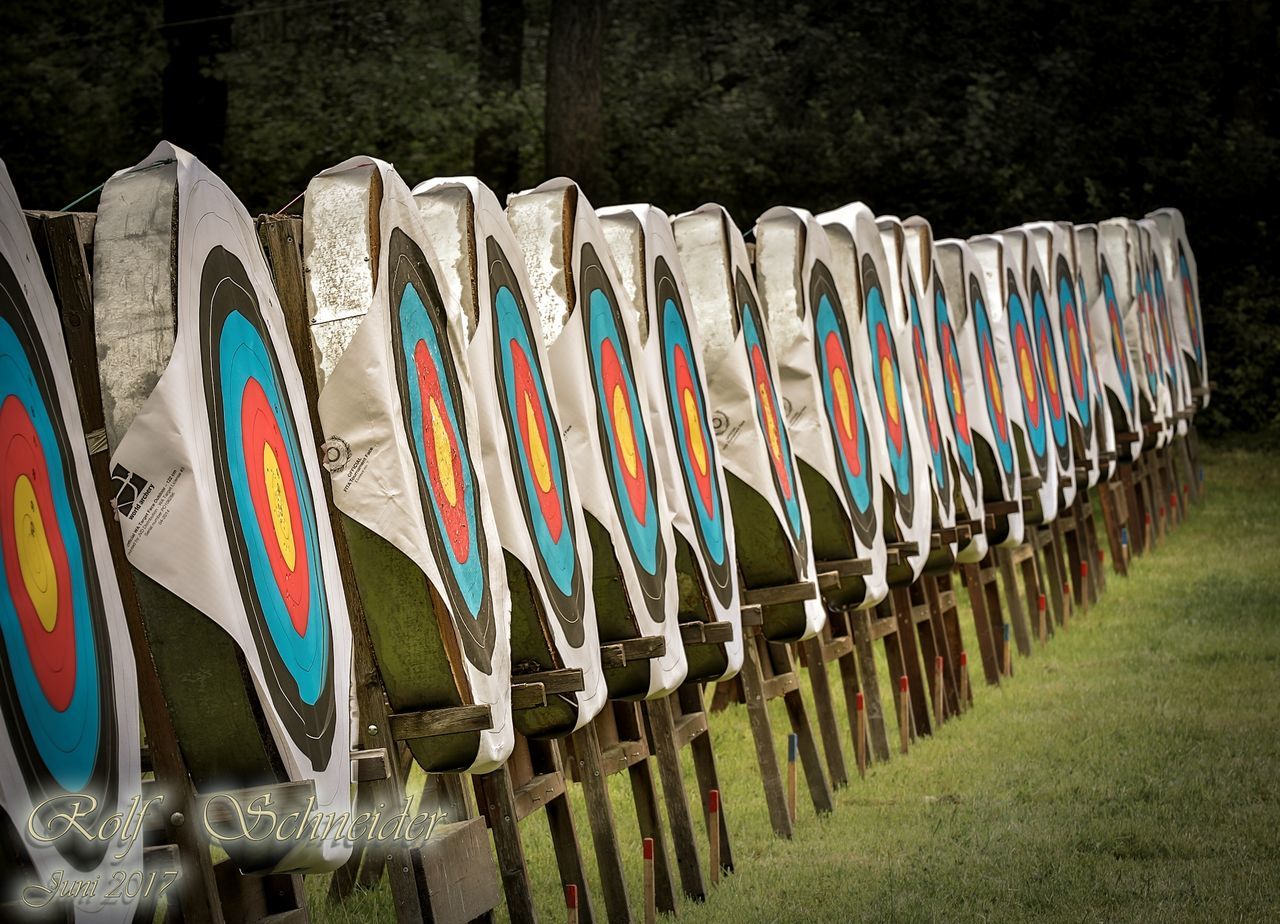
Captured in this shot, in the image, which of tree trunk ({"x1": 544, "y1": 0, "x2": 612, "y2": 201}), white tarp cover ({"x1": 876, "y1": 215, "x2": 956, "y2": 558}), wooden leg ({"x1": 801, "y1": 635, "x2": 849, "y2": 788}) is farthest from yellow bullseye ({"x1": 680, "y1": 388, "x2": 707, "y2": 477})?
tree trunk ({"x1": 544, "y1": 0, "x2": 612, "y2": 201})

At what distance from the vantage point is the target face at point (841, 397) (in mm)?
6410

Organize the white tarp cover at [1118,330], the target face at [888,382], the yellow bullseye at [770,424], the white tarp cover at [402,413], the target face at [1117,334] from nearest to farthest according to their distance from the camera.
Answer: the white tarp cover at [402,413]
the yellow bullseye at [770,424]
the target face at [888,382]
the white tarp cover at [1118,330]
the target face at [1117,334]

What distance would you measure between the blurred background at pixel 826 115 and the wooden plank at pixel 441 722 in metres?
15.0

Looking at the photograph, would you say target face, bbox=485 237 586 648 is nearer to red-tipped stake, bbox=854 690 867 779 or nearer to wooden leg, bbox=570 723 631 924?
wooden leg, bbox=570 723 631 924

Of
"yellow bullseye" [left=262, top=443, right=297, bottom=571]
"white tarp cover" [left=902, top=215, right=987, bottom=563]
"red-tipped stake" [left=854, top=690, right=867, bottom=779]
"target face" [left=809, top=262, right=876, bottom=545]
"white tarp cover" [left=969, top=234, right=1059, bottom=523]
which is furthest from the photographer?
"white tarp cover" [left=969, top=234, right=1059, bottom=523]

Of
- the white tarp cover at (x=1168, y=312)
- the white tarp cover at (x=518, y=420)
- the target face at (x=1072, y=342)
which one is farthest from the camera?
the white tarp cover at (x=1168, y=312)

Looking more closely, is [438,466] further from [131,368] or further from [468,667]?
[131,368]

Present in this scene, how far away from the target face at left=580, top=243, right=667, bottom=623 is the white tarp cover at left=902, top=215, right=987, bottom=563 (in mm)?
2970

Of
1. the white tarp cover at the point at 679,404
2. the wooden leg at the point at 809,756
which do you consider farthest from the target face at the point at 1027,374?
the white tarp cover at the point at 679,404

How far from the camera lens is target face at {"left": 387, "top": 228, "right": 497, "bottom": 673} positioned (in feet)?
11.4

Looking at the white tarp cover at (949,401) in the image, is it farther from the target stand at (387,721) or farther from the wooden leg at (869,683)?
the target stand at (387,721)

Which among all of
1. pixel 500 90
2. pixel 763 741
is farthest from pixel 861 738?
pixel 500 90

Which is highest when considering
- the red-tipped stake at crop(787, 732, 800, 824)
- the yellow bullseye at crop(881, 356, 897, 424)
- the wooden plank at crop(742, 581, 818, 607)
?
the yellow bullseye at crop(881, 356, 897, 424)

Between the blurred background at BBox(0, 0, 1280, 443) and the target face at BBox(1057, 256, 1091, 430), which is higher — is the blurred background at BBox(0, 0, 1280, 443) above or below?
above
